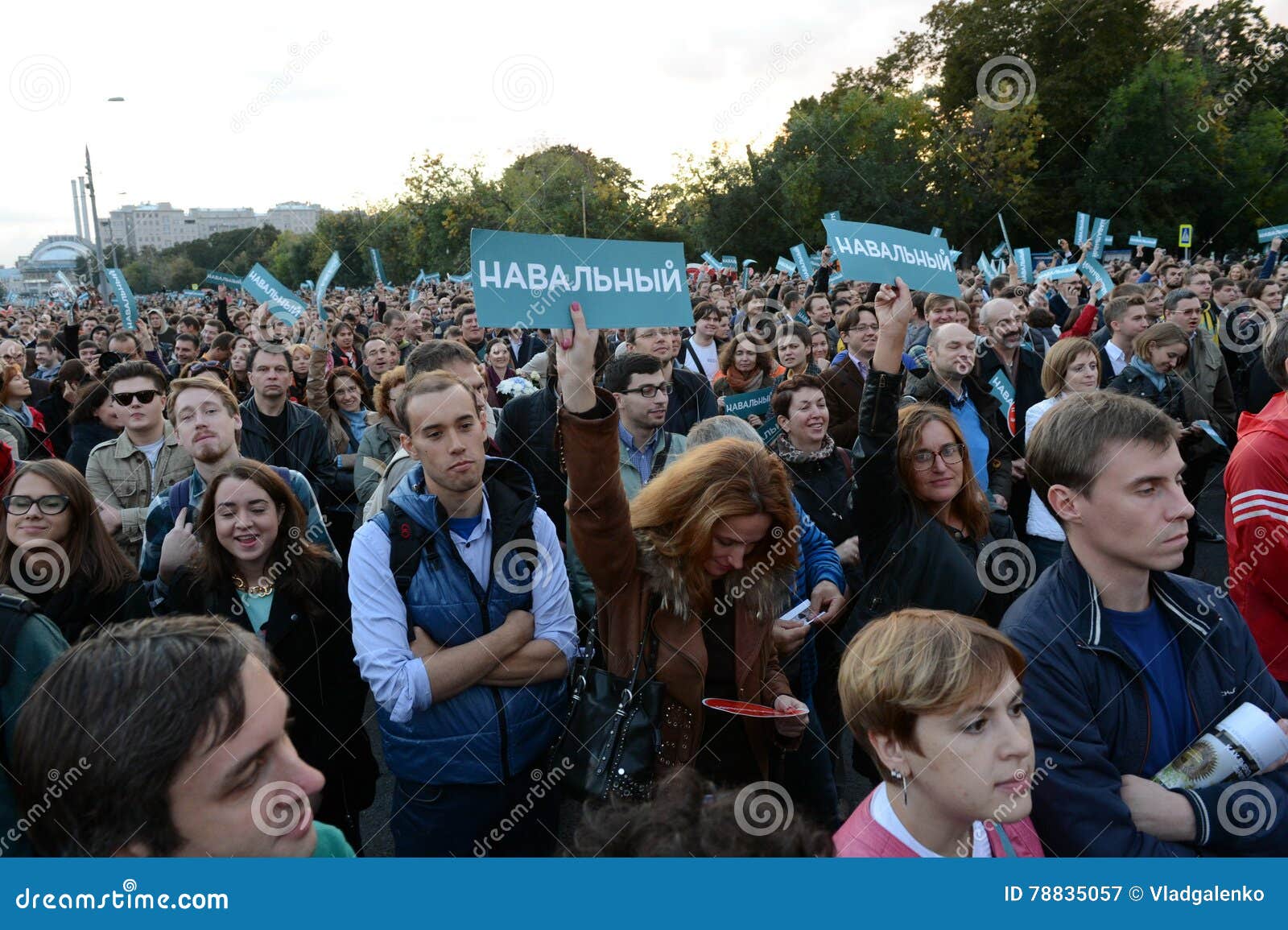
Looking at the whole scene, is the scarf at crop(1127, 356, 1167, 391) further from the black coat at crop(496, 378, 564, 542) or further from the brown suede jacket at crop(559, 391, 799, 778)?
the brown suede jacket at crop(559, 391, 799, 778)

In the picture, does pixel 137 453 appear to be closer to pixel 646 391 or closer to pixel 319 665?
pixel 319 665

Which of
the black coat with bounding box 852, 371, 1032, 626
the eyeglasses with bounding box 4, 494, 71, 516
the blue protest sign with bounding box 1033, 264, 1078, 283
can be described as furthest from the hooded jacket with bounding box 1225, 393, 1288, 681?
the blue protest sign with bounding box 1033, 264, 1078, 283

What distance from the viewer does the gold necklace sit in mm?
3615

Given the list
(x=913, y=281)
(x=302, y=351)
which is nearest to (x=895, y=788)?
(x=913, y=281)

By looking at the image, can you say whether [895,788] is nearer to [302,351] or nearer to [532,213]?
[302,351]

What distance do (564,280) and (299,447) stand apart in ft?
11.6

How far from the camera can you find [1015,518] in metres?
5.43

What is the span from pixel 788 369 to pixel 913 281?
129 inches

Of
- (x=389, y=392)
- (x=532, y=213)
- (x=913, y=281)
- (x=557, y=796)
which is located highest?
(x=532, y=213)

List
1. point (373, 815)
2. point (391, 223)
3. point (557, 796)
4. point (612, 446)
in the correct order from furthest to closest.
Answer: point (391, 223), point (373, 815), point (557, 796), point (612, 446)

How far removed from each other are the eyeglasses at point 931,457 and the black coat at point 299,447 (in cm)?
383

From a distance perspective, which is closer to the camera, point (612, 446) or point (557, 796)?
point (612, 446)

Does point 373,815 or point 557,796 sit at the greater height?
point 557,796

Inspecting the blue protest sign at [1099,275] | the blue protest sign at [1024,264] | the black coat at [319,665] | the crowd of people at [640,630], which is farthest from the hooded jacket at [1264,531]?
the blue protest sign at [1024,264]
